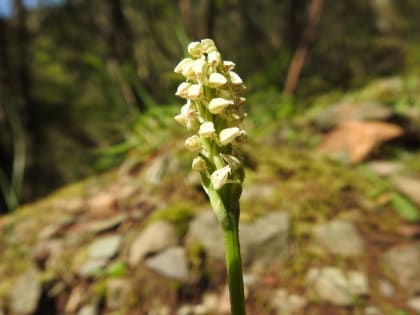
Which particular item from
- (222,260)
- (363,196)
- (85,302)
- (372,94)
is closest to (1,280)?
(85,302)

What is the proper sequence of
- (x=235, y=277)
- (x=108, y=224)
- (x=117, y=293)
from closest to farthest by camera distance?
1. (x=235, y=277)
2. (x=117, y=293)
3. (x=108, y=224)

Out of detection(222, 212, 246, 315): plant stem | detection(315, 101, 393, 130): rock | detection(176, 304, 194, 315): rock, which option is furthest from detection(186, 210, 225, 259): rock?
detection(315, 101, 393, 130): rock

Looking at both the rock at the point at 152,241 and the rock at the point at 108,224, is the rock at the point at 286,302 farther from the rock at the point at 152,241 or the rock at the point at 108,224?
the rock at the point at 108,224

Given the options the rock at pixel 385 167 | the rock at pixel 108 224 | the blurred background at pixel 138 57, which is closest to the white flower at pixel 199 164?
the rock at pixel 108 224

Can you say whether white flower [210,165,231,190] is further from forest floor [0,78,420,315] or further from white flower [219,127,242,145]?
forest floor [0,78,420,315]

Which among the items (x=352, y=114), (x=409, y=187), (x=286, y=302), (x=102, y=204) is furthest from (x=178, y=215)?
(x=352, y=114)

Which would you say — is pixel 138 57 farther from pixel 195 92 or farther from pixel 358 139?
pixel 195 92
